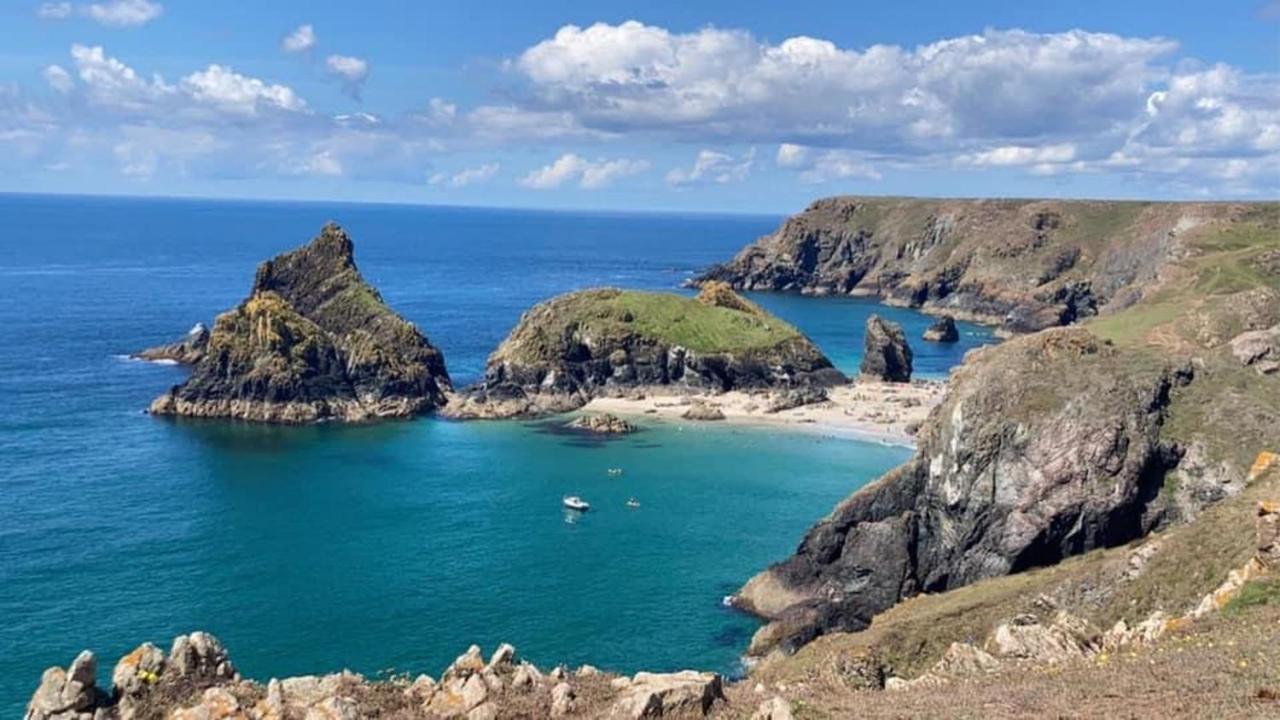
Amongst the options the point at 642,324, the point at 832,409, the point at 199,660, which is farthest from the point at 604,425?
the point at 199,660

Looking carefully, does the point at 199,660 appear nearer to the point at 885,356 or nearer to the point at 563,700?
the point at 563,700

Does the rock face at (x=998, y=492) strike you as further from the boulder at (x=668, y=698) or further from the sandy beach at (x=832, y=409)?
the sandy beach at (x=832, y=409)

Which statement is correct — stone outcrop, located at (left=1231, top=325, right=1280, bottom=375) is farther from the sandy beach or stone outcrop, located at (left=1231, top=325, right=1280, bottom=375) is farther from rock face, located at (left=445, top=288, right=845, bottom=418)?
rock face, located at (left=445, top=288, right=845, bottom=418)

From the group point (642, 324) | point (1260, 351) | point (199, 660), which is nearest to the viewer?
point (199, 660)

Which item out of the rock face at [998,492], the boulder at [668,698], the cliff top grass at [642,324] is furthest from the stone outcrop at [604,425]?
the boulder at [668,698]

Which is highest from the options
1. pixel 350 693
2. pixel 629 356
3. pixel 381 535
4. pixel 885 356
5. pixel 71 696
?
pixel 350 693
